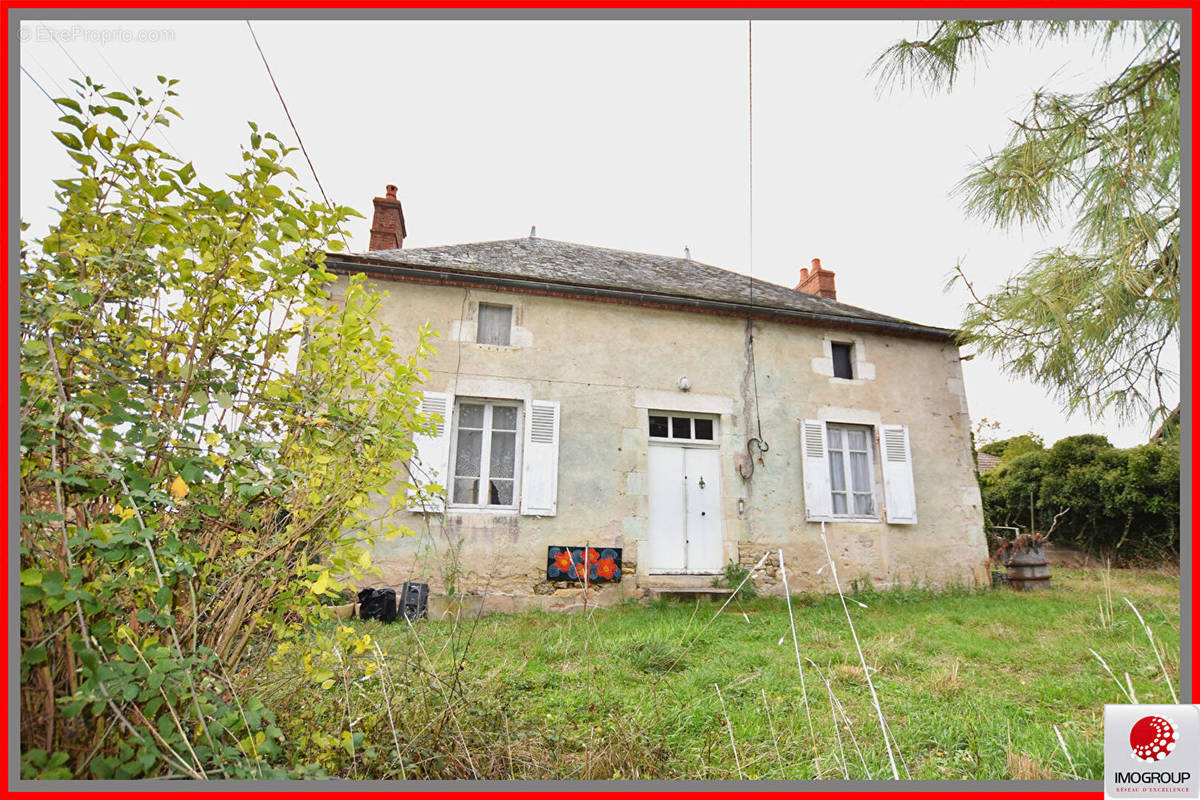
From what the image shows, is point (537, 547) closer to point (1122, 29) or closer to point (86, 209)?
point (86, 209)

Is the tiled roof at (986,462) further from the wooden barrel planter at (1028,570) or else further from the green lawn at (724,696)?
the green lawn at (724,696)

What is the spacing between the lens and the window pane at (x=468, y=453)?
6789 millimetres

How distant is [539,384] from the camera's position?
23.3 feet

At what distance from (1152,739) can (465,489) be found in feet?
20.1

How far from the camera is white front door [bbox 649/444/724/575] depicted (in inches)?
281

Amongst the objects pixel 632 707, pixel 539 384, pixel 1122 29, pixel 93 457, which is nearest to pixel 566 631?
pixel 632 707

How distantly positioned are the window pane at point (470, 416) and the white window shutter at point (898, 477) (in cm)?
543

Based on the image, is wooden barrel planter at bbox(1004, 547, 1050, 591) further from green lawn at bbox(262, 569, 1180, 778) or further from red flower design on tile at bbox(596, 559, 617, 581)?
red flower design on tile at bbox(596, 559, 617, 581)

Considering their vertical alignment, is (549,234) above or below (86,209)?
above

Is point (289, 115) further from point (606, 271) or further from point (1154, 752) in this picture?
point (606, 271)

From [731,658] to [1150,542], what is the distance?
10.5 meters

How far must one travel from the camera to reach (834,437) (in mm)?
8031

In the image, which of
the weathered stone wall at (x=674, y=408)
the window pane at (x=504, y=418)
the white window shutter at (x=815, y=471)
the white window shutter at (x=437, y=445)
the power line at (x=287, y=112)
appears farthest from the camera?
the white window shutter at (x=815, y=471)

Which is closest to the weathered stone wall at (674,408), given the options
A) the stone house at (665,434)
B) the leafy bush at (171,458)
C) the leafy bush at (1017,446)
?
the stone house at (665,434)
